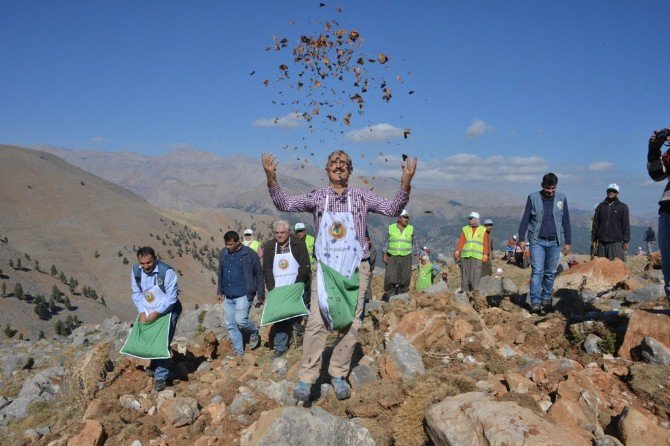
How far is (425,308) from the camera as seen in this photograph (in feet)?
21.4

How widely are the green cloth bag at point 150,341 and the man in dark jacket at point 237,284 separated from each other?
1158 mm

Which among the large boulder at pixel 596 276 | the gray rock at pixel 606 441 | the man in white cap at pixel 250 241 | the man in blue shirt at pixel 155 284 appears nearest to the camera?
the gray rock at pixel 606 441

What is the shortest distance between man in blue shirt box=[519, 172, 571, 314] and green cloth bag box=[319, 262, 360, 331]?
351 centimetres

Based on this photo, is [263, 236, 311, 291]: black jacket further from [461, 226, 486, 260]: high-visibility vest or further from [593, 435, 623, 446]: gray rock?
[593, 435, 623, 446]: gray rock

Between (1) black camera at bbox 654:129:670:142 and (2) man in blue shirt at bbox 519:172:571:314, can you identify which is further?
(2) man in blue shirt at bbox 519:172:571:314

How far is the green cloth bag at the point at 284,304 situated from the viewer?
6316 mm

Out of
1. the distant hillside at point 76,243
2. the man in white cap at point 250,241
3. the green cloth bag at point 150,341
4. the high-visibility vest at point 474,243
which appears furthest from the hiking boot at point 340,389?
the distant hillside at point 76,243

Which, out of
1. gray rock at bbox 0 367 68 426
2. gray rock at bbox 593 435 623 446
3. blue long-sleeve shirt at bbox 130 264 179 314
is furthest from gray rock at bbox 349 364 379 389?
gray rock at bbox 0 367 68 426

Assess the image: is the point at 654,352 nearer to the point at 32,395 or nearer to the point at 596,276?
the point at 596,276

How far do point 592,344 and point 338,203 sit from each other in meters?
3.50

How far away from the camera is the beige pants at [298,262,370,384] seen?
13.1 ft

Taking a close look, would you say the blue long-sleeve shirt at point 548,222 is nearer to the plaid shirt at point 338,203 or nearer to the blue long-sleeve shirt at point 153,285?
the plaid shirt at point 338,203

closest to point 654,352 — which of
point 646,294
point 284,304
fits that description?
point 646,294

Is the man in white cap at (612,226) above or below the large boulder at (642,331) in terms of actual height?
above
